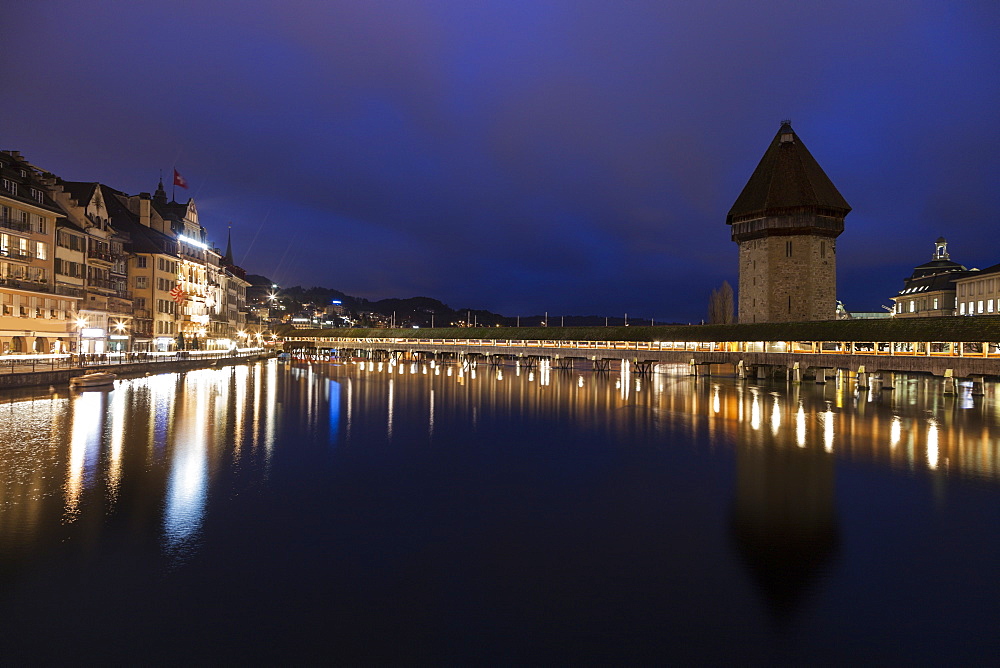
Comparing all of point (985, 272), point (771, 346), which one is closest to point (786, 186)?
point (771, 346)

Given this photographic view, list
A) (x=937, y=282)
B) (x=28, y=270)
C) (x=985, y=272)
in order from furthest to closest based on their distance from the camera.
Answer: (x=937, y=282), (x=985, y=272), (x=28, y=270)

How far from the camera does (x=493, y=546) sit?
1138 cm

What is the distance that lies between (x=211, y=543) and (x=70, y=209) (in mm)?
60069

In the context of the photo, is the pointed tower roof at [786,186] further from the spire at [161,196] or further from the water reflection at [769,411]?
the spire at [161,196]

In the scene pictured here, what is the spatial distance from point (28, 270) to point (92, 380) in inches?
675

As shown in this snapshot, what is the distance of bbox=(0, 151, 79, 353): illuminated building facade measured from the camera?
45.7m

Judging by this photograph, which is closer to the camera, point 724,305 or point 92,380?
point 92,380

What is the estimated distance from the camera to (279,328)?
14138cm

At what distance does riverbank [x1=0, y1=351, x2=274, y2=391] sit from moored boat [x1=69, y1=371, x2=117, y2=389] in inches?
27.4

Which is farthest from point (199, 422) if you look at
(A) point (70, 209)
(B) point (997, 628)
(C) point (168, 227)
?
(C) point (168, 227)

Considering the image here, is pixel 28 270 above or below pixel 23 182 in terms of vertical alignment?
below

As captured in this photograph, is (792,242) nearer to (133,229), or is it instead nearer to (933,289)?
(933,289)

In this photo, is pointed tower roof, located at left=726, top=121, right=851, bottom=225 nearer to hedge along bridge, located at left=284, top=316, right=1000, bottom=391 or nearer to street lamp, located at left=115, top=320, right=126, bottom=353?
hedge along bridge, located at left=284, top=316, right=1000, bottom=391

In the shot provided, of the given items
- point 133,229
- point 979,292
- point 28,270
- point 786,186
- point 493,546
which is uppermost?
point 786,186
